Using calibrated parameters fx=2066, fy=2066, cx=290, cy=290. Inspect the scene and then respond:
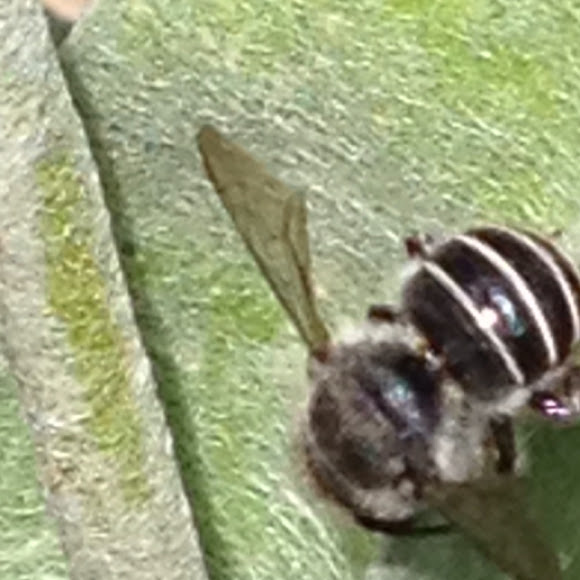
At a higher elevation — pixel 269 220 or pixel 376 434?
pixel 269 220

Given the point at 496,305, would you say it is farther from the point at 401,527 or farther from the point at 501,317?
the point at 401,527

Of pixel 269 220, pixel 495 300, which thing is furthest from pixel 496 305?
pixel 269 220

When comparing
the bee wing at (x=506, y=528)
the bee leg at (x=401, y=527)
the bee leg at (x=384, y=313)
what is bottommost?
the bee leg at (x=401, y=527)

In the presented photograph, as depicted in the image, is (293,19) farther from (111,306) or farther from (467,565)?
(467,565)

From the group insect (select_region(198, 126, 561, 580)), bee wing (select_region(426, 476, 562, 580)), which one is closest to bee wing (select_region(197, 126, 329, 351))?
insect (select_region(198, 126, 561, 580))

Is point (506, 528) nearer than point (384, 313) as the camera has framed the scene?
Yes

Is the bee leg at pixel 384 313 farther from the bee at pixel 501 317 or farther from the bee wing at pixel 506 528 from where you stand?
the bee wing at pixel 506 528

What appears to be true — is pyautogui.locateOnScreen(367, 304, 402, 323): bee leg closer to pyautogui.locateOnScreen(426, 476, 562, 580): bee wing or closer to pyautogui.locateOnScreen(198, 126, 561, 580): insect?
pyautogui.locateOnScreen(198, 126, 561, 580): insect

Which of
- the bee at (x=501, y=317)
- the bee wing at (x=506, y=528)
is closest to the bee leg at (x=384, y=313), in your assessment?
the bee at (x=501, y=317)
